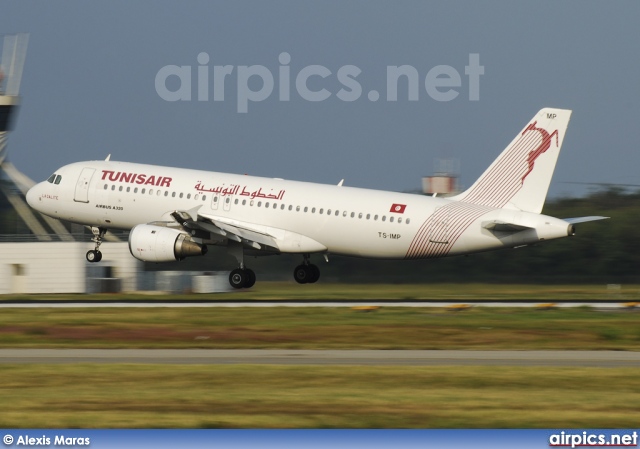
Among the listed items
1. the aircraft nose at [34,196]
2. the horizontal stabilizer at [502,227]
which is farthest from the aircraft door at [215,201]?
the horizontal stabilizer at [502,227]

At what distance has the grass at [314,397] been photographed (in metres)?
19.4

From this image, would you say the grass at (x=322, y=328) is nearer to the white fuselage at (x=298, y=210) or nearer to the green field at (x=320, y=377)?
the green field at (x=320, y=377)

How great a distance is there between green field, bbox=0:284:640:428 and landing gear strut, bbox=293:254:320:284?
986 centimetres

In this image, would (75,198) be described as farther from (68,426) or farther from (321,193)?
(68,426)

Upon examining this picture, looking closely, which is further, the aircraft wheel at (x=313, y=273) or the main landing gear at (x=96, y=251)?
the main landing gear at (x=96, y=251)

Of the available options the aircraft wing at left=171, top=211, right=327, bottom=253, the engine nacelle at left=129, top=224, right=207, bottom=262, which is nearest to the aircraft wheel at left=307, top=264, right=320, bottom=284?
A: the aircraft wing at left=171, top=211, right=327, bottom=253

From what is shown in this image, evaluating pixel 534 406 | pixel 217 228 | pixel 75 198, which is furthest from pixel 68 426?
pixel 75 198

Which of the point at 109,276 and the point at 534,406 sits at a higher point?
the point at 109,276

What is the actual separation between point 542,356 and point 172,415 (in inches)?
476

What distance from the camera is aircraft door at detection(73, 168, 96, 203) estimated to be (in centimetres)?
5006

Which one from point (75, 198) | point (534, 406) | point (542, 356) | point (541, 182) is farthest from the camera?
point (75, 198)

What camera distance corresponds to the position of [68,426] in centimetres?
1892

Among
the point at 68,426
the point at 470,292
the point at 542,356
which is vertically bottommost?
the point at 68,426

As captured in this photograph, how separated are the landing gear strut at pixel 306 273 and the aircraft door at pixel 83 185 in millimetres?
10090
